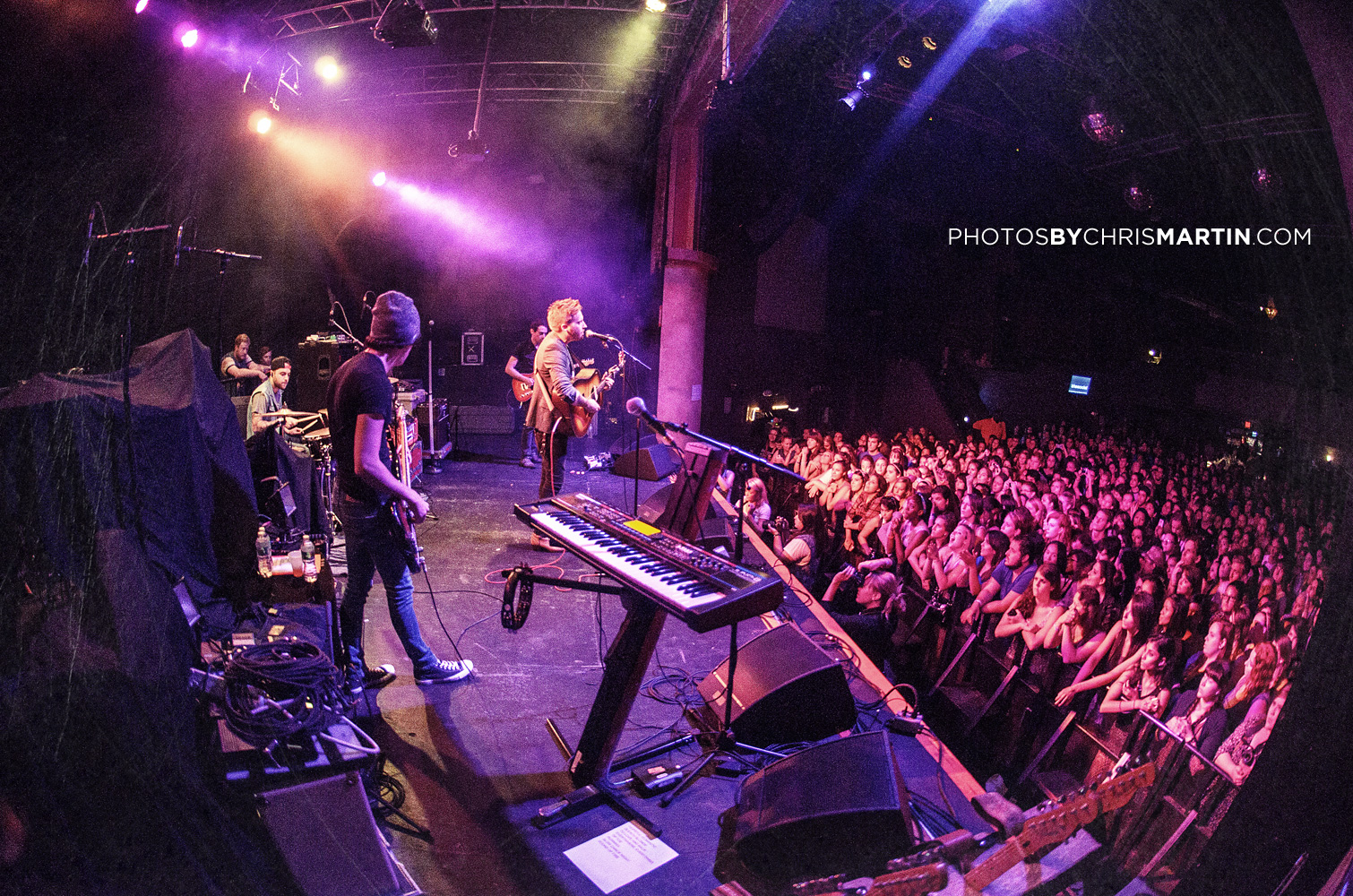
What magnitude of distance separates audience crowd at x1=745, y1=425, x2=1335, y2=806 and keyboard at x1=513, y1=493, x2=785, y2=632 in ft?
4.24

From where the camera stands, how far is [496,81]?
1066cm

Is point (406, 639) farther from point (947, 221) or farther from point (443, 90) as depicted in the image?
point (947, 221)

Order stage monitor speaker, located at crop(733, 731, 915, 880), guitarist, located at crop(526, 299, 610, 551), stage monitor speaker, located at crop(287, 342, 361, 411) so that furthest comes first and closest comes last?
stage monitor speaker, located at crop(287, 342, 361, 411), guitarist, located at crop(526, 299, 610, 551), stage monitor speaker, located at crop(733, 731, 915, 880)

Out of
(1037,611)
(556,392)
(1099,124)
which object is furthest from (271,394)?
(1099,124)

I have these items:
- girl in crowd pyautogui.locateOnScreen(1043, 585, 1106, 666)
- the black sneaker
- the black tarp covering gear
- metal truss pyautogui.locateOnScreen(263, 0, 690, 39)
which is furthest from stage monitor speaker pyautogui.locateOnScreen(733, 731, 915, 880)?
metal truss pyautogui.locateOnScreen(263, 0, 690, 39)

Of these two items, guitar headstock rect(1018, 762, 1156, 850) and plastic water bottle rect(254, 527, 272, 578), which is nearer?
guitar headstock rect(1018, 762, 1156, 850)

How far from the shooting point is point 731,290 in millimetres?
12023

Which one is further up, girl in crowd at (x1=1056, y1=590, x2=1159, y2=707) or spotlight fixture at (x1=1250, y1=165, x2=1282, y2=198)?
spotlight fixture at (x1=1250, y1=165, x2=1282, y2=198)

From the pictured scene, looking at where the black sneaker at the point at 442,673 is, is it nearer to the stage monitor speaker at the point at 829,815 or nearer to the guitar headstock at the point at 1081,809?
the stage monitor speaker at the point at 829,815

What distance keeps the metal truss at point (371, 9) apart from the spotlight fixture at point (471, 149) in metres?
1.67

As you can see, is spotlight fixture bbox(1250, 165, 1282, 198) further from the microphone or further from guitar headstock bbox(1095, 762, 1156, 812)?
the microphone

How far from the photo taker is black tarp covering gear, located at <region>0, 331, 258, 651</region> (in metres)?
2.76

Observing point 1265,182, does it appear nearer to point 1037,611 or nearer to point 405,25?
point 1037,611

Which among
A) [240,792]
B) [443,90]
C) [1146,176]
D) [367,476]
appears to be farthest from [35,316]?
[1146,176]
